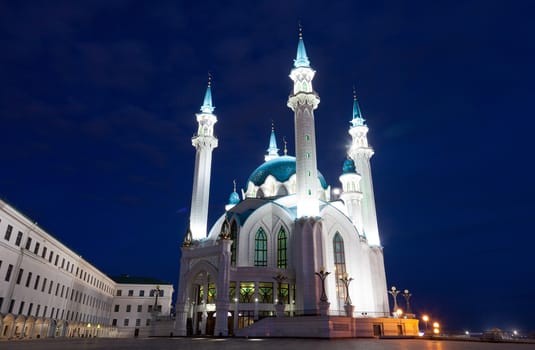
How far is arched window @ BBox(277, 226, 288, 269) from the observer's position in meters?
41.6

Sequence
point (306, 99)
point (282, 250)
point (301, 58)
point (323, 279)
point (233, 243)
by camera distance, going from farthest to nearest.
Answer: point (301, 58) → point (306, 99) → point (233, 243) → point (282, 250) → point (323, 279)

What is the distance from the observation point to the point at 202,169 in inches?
2066

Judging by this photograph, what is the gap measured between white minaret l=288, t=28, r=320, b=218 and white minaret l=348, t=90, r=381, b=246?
41.6ft

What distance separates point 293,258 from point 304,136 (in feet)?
46.9

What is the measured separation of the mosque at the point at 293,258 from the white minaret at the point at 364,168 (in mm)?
160

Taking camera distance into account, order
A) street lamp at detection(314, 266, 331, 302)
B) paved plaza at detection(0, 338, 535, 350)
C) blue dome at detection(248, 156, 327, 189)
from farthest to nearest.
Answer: blue dome at detection(248, 156, 327, 189) → street lamp at detection(314, 266, 331, 302) → paved plaza at detection(0, 338, 535, 350)

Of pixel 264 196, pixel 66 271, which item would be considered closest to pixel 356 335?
pixel 264 196

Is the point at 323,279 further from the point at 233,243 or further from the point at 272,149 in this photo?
the point at 272,149

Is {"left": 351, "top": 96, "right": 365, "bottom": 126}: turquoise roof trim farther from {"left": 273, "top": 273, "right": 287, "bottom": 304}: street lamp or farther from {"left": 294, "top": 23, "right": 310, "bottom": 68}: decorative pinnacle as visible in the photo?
{"left": 273, "top": 273, "right": 287, "bottom": 304}: street lamp

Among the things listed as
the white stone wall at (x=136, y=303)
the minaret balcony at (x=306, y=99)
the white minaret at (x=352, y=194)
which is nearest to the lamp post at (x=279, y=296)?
the white minaret at (x=352, y=194)

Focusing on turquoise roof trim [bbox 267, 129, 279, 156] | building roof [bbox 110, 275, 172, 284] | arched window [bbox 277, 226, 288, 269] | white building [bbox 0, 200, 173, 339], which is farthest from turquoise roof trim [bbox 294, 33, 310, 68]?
building roof [bbox 110, 275, 172, 284]

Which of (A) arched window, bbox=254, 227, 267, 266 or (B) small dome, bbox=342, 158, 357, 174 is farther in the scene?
(B) small dome, bbox=342, 158, 357, 174

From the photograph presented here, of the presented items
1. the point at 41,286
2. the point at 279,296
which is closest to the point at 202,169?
the point at 279,296

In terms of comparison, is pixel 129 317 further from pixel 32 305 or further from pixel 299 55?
pixel 299 55
